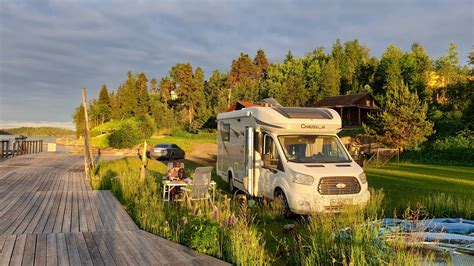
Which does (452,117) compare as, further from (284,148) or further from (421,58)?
(284,148)

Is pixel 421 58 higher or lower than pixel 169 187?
higher

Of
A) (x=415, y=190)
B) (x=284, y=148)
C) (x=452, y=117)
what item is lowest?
(x=415, y=190)

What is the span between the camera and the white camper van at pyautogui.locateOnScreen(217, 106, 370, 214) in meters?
7.69

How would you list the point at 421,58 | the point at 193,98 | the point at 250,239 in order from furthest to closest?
the point at 193,98 < the point at 421,58 < the point at 250,239

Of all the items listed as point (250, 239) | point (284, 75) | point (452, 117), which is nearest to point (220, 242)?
point (250, 239)

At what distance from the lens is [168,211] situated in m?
7.80

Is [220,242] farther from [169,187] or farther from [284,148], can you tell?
[169,187]

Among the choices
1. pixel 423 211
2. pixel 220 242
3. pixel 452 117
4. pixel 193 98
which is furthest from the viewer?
pixel 193 98

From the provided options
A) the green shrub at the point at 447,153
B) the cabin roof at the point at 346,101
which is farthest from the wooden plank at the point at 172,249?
the cabin roof at the point at 346,101

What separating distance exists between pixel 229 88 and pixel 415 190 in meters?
63.4

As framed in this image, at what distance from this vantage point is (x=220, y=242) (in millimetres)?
5289

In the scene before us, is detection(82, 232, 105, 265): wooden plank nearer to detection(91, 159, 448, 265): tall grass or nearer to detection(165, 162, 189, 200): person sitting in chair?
detection(91, 159, 448, 265): tall grass

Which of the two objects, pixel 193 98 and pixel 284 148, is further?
pixel 193 98

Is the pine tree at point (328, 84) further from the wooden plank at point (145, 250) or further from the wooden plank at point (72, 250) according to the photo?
the wooden plank at point (72, 250)
